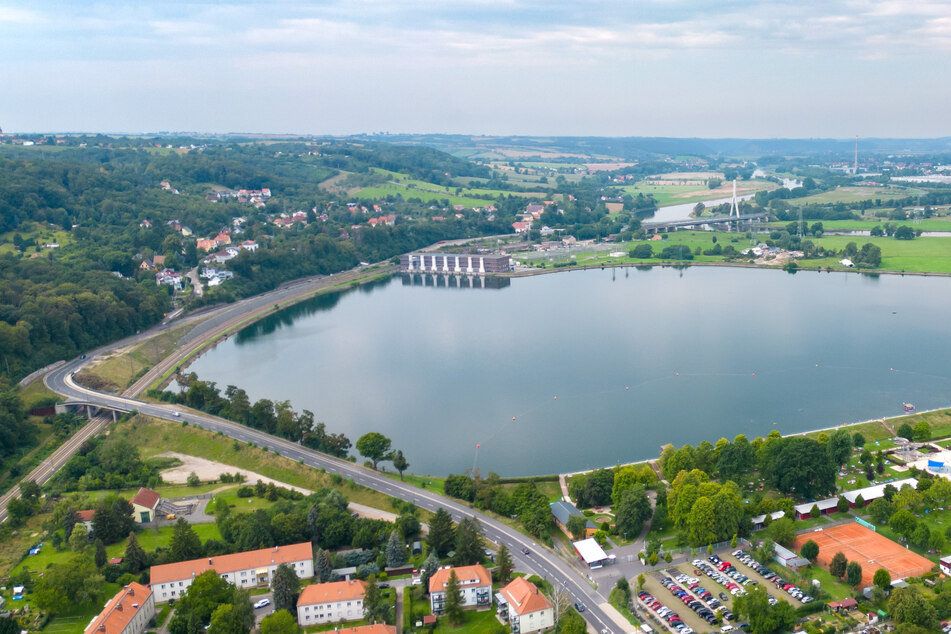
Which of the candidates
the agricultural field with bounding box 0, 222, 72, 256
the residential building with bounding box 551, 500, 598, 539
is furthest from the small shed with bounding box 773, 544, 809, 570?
the agricultural field with bounding box 0, 222, 72, 256

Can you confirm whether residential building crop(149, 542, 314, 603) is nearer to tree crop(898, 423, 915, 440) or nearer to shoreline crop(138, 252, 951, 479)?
shoreline crop(138, 252, 951, 479)

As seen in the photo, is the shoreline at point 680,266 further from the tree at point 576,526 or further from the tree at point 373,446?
the tree at point 576,526

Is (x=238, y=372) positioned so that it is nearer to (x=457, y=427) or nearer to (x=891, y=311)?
(x=457, y=427)

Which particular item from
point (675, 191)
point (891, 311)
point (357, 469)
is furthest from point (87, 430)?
point (675, 191)

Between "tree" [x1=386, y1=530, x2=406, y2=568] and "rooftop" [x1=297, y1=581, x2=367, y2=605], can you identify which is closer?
"rooftop" [x1=297, y1=581, x2=367, y2=605]

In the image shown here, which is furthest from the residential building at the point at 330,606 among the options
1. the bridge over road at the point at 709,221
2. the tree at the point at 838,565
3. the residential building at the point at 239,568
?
the bridge over road at the point at 709,221

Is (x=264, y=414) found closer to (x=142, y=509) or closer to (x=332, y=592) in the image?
(x=142, y=509)
